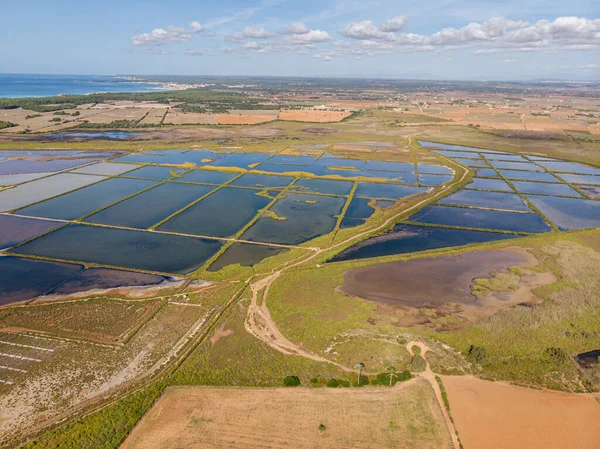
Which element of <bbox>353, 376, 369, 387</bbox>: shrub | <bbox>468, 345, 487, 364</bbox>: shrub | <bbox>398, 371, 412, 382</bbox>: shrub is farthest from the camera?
<bbox>468, 345, 487, 364</bbox>: shrub

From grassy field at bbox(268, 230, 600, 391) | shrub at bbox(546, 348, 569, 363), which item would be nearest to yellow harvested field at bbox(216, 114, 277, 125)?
grassy field at bbox(268, 230, 600, 391)

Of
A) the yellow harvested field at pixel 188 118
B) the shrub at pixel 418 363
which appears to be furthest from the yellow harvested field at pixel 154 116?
the shrub at pixel 418 363

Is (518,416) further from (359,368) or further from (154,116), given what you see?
(154,116)

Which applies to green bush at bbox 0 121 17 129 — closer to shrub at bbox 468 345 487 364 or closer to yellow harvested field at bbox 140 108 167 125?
yellow harvested field at bbox 140 108 167 125

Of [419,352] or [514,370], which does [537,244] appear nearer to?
[514,370]

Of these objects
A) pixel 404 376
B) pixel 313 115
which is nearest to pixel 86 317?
pixel 404 376

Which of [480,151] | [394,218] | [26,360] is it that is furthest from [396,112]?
[26,360]

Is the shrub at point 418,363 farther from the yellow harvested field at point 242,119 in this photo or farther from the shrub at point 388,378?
the yellow harvested field at point 242,119
